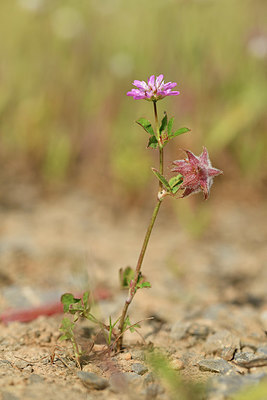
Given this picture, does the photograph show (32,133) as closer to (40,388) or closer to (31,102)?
(31,102)

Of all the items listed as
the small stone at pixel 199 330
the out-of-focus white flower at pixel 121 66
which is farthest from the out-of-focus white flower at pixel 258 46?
the small stone at pixel 199 330

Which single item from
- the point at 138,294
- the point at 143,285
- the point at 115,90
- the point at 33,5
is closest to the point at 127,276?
the point at 143,285

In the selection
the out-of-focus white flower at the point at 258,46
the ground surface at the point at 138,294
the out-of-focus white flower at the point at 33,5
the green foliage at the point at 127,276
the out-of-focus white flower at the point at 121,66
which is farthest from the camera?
the out-of-focus white flower at the point at 33,5

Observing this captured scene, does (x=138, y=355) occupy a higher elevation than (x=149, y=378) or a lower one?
higher

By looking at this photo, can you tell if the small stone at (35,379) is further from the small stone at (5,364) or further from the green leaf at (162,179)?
the green leaf at (162,179)

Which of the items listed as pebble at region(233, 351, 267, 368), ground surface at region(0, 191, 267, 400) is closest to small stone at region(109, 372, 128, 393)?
ground surface at region(0, 191, 267, 400)

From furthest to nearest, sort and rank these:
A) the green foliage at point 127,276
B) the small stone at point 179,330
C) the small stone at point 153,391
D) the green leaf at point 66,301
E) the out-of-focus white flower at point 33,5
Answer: the out-of-focus white flower at point 33,5 < the small stone at point 179,330 < the green foliage at point 127,276 < the green leaf at point 66,301 < the small stone at point 153,391

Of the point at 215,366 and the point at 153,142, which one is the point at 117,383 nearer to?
the point at 215,366
